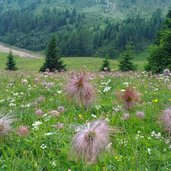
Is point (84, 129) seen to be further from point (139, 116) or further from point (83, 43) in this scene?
point (83, 43)

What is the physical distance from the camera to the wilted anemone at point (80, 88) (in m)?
4.50

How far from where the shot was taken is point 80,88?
4.51m

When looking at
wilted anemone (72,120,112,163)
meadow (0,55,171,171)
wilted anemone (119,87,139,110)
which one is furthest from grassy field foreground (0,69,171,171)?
wilted anemone (119,87,139,110)

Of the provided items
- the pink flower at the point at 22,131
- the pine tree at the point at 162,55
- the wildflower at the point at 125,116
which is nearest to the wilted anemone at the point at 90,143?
the pink flower at the point at 22,131

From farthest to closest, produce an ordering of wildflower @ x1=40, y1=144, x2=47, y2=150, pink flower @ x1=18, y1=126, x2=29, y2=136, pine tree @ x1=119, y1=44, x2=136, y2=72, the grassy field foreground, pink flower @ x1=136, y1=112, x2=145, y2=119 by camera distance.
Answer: pine tree @ x1=119, y1=44, x2=136, y2=72 → pink flower @ x1=136, y1=112, x2=145, y2=119 → pink flower @ x1=18, y1=126, x2=29, y2=136 → wildflower @ x1=40, y1=144, x2=47, y2=150 → the grassy field foreground

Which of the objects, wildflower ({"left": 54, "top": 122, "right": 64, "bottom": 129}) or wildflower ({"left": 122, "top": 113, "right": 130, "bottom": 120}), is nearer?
wildflower ({"left": 54, "top": 122, "right": 64, "bottom": 129})

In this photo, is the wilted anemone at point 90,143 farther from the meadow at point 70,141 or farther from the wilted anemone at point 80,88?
the wilted anemone at point 80,88

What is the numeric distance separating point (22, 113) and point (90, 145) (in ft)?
16.9

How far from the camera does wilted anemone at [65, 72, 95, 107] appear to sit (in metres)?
4.50

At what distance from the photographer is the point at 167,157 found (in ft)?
19.1

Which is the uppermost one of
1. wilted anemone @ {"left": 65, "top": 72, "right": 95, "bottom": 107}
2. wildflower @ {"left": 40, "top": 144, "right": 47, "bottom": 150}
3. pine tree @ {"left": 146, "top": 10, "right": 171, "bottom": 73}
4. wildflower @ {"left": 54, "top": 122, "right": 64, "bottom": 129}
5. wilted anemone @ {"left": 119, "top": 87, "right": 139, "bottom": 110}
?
wilted anemone @ {"left": 65, "top": 72, "right": 95, "bottom": 107}

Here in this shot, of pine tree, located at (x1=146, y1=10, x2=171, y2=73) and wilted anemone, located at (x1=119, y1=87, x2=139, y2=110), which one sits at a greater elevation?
wilted anemone, located at (x1=119, y1=87, x2=139, y2=110)

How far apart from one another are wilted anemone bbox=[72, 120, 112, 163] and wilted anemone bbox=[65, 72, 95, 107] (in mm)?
961

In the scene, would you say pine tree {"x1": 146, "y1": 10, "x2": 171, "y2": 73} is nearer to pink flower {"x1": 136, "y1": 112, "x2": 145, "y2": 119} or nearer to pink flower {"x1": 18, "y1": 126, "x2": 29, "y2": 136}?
pink flower {"x1": 136, "y1": 112, "x2": 145, "y2": 119}
